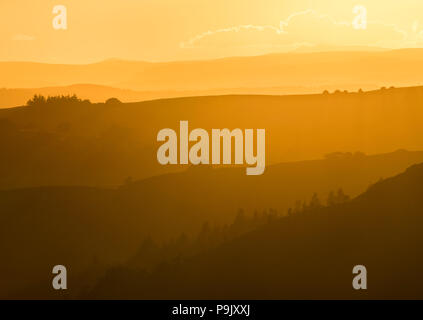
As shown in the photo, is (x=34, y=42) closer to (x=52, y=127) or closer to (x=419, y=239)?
(x=52, y=127)

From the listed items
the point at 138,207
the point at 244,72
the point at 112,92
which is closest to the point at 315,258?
the point at 138,207

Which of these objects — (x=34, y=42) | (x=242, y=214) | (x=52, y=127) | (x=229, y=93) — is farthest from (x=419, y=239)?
(x=34, y=42)

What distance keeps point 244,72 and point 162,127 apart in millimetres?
720

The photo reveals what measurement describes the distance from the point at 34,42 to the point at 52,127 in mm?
620

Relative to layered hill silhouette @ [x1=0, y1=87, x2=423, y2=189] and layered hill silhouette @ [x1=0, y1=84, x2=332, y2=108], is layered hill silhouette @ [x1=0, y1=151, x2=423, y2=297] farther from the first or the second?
layered hill silhouette @ [x1=0, y1=84, x2=332, y2=108]

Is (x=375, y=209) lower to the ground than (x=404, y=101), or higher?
lower

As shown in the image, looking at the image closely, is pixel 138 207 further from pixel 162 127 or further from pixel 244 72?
pixel 244 72

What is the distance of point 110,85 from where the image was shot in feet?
14.3

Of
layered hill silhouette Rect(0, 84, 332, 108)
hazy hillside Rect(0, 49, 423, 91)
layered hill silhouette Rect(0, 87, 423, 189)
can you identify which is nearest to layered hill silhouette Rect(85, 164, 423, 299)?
layered hill silhouette Rect(0, 87, 423, 189)

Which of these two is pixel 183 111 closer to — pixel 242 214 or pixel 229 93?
pixel 229 93

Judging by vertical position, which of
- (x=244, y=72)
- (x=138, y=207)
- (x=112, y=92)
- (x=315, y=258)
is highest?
(x=244, y=72)

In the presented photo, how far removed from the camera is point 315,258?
14.3ft

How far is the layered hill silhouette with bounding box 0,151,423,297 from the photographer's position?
4.32 m
